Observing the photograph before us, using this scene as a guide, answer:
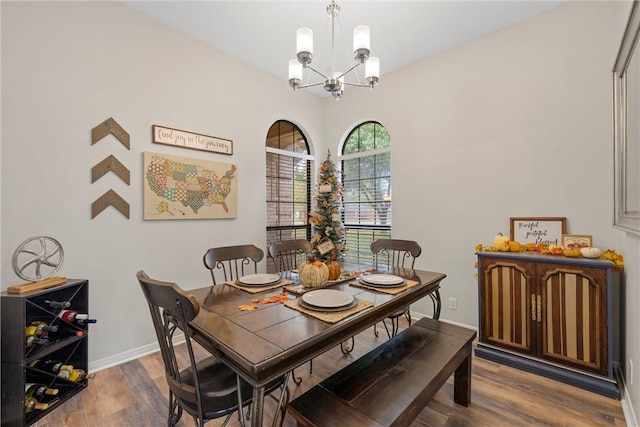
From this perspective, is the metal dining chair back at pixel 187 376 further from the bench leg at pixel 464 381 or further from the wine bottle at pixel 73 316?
the bench leg at pixel 464 381

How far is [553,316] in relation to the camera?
7.36ft

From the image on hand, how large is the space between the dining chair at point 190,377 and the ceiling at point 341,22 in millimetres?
2380

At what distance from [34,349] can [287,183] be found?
3021mm

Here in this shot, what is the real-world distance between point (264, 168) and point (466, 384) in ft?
9.87

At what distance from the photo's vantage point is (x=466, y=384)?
75.4 inches

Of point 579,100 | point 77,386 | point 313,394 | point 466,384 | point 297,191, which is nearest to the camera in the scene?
point 313,394

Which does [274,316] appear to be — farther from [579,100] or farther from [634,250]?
[579,100]

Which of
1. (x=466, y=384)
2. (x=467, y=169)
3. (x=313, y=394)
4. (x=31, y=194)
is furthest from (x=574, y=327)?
(x=31, y=194)

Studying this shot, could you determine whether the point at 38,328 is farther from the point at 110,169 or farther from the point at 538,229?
the point at 538,229

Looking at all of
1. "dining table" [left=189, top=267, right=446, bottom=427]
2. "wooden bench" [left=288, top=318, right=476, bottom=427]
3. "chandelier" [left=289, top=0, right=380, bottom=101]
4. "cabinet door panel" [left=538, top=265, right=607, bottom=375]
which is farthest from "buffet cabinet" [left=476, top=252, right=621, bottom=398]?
"chandelier" [left=289, top=0, right=380, bottom=101]

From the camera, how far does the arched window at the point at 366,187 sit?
397cm

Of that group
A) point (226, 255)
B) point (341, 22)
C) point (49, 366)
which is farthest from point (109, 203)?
point (341, 22)

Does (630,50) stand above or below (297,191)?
above

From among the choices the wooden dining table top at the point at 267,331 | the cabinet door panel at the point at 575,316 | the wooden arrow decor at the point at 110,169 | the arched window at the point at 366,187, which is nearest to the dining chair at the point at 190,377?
the wooden dining table top at the point at 267,331
